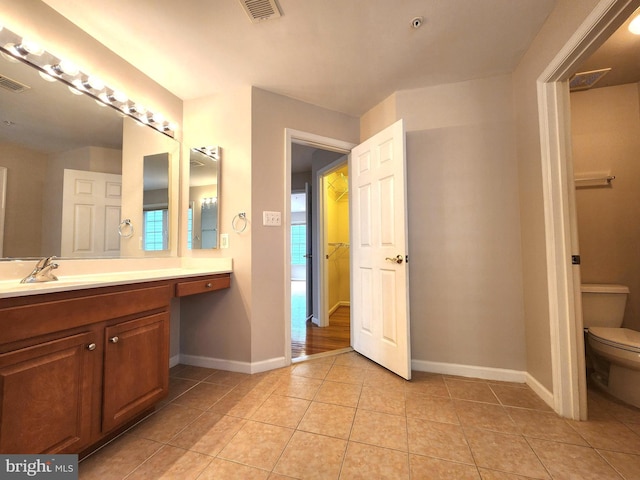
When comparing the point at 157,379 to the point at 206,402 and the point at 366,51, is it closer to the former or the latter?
the point at 206,402

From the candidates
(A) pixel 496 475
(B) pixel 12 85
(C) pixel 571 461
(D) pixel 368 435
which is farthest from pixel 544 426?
(B) pixel 12 85

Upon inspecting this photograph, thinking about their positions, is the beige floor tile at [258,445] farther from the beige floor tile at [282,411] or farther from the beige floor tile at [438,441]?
the beige floor tile at [438,441]

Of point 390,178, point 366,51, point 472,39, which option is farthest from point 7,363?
point 472,39

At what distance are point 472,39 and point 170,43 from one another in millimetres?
1932

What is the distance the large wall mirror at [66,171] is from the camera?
1.28 meters

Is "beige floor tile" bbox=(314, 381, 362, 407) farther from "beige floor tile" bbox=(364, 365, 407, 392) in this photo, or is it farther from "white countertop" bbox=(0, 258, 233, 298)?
"white countertop" bbox=(0, 258, 233, 298)

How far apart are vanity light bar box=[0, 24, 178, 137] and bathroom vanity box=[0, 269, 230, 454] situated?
1223mm

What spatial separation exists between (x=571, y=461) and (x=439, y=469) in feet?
1.98

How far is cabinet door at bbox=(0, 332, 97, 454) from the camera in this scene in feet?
2.75

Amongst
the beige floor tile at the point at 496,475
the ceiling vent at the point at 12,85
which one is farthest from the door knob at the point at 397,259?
the ceiling vent at the point at 12,85

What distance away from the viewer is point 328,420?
140 cm

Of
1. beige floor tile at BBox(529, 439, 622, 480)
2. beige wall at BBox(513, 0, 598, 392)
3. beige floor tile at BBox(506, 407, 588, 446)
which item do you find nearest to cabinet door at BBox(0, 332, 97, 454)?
beige floor tile at BBox(529, 439, 622, 480)

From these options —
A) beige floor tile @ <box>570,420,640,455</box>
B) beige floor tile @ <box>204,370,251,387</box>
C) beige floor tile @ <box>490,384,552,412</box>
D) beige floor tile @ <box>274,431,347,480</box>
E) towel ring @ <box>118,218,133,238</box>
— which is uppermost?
towel ring @ <box>118,218,133,238</box>

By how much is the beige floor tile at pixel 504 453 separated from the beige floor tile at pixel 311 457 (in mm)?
630
